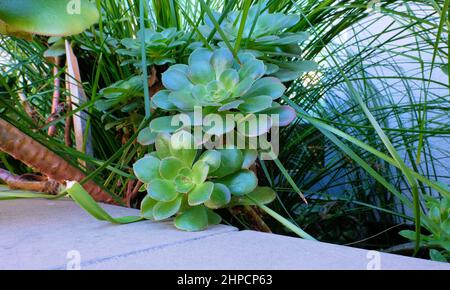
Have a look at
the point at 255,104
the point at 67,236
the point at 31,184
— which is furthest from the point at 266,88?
the point at 31,184

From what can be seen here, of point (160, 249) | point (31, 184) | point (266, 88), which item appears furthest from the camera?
point (31, 184)

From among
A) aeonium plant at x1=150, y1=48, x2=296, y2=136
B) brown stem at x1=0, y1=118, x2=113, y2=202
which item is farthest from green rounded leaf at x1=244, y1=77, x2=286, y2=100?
brown stem at x1=0, y1=118, x2=113, y2=202

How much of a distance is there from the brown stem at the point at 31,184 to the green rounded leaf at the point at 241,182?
27 cm

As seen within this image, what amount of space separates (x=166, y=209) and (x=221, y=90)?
13 cm

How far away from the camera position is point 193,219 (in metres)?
0.39

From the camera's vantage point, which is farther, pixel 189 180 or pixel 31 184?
pixel 31 184

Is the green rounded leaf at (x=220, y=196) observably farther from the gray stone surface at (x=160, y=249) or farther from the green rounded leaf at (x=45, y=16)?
the green rounded leaf at (x=45, y=16)

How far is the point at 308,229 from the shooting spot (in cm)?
72

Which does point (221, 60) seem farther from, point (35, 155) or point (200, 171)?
point (35, 155)

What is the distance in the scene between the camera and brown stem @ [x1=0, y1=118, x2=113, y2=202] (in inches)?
19.3

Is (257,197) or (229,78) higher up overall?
(229,78)

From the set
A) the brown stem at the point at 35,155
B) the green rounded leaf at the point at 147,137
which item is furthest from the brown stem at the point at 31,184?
the green rounded leaf at the point at 147,137

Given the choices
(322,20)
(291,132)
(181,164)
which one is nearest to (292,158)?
(291,132)
